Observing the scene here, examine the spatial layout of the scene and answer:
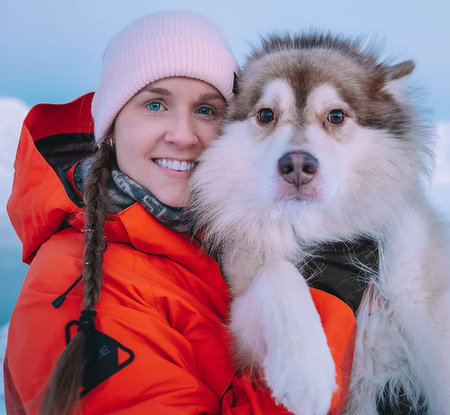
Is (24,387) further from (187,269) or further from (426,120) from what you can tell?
A: (426,120)

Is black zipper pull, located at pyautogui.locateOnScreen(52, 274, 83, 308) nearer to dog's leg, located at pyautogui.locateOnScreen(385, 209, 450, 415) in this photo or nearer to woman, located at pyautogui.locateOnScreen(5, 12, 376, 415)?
woman, located at pyautogui.locateOnScreen(5, 12, 376, 415)

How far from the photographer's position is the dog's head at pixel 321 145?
2.13m

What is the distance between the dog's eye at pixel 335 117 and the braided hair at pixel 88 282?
3.64 ft

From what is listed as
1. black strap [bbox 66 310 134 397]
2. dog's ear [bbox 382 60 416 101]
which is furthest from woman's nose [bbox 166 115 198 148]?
dog's ear [bbox 382 60 416 101]

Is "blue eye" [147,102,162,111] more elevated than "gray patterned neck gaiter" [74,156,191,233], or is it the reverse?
"blue eye" [147,102,162,111]

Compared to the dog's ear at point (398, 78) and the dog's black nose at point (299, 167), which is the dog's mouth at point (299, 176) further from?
the dog's ear at point (398, 78)

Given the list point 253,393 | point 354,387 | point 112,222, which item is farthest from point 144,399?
point 354,387

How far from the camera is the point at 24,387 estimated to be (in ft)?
5.43

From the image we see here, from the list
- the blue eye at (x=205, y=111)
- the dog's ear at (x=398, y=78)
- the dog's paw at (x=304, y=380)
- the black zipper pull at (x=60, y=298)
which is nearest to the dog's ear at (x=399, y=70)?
the dog's ear at (x=398, y=78)

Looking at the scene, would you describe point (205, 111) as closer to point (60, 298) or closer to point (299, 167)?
point (299, 167)

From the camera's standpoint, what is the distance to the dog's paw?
1593 mm

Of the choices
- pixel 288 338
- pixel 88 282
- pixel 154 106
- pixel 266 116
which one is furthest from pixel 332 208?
pixel 88 282

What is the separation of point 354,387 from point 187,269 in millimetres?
925

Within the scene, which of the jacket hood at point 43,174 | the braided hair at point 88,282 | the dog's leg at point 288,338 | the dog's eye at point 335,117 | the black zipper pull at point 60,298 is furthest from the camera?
the dog's eye at point 335,117
